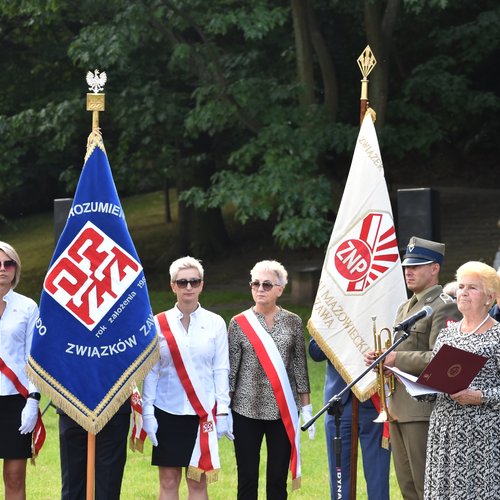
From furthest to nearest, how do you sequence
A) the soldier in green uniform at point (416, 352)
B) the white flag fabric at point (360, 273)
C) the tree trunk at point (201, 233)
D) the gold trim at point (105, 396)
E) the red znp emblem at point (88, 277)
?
the tree trunk at point (201, 233) → the white flag fabric at point (360, 273) → the red znp emblem at point (88, 277) → the gold trim at point (105, 396) → the soldier in green uniform at point (416, 352)

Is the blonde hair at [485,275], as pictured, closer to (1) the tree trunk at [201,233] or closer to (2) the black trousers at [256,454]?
(2) the black trousers at [256,454]

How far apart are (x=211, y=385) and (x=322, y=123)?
10933mm

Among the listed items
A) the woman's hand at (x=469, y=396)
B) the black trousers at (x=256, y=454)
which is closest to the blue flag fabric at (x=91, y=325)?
the black trousers at (x=256, y=454)

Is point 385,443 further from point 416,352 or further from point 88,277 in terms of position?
point 88,277

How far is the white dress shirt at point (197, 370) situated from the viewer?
702cm

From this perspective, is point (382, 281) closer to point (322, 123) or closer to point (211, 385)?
point (211, 385)

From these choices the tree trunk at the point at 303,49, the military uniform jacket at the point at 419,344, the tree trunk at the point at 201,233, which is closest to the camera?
the military uniform jacket at the point at 419,344

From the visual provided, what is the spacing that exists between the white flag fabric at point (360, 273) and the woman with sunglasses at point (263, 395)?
45 cm

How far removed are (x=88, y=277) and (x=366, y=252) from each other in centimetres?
194

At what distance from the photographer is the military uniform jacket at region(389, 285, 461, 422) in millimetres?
6427

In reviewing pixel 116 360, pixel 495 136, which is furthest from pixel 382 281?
pixel 495 136

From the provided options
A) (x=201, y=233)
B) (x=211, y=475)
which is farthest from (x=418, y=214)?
(x=201, y=233)

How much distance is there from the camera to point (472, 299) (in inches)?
239

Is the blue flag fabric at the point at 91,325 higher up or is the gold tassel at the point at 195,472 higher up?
the blue flag fabric at the point at 91,325
